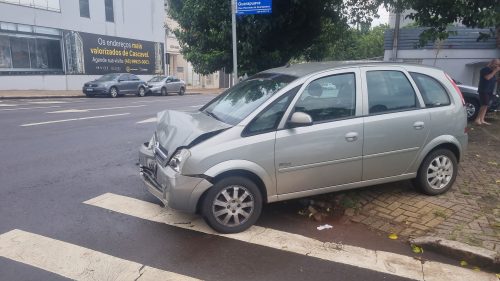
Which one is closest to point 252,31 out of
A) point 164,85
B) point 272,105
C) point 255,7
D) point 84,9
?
point 255,7

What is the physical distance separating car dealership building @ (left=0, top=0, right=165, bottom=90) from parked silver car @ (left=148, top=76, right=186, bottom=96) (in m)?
3.76

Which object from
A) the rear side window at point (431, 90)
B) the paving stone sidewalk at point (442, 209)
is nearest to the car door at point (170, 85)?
the paving stone sidewalk at point (442, 209)

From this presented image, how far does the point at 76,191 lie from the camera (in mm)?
5543

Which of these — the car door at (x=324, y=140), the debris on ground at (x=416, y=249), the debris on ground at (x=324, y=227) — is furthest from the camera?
the debris on ground at (x=324, y=227)

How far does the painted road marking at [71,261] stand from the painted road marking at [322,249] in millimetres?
891

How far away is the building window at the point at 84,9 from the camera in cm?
2695

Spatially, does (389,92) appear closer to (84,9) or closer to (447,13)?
(447,13)

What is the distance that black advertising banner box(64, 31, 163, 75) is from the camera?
27.0 metres

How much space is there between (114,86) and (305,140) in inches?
846

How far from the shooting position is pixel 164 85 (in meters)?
28.7

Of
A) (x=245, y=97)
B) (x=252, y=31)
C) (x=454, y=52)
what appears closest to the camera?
(x=245, y=97)

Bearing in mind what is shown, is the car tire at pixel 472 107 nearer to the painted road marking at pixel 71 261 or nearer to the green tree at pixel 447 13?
the green tree at pixel 447 13

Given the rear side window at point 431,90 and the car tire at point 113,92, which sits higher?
the rear side window at point 431,90

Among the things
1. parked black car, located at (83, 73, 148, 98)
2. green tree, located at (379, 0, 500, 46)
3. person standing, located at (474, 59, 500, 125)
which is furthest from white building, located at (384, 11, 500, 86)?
parked black car, located at (83, 73, 148, 98)
